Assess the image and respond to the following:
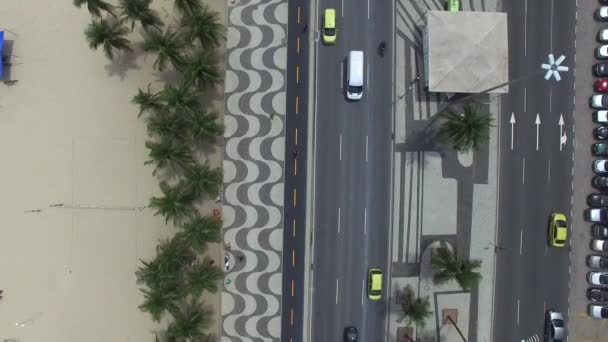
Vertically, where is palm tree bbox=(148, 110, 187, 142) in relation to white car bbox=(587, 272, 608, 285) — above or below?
above

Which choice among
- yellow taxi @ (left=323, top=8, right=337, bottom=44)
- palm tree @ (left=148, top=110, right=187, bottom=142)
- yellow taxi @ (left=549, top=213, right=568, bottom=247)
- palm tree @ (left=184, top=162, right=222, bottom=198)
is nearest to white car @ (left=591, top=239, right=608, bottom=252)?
yellow taxi @ (left=549, top=213, right=568, bottom=247)

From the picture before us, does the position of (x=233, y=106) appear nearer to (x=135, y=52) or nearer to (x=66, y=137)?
(x=135, y=52)

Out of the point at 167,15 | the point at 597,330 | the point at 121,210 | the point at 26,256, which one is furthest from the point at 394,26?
the point at 26,256

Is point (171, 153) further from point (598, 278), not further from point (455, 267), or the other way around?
point (598, 278)

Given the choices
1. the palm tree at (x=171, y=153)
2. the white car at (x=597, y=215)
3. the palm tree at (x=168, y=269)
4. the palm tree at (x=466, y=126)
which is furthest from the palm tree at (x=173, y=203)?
the white car at (x=597, y=215)

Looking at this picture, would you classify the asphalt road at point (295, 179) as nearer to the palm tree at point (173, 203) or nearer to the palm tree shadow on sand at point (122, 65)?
the palm tree at point (173, 203)

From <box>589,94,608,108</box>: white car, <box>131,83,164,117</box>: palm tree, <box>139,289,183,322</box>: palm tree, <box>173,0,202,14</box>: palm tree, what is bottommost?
<box>139,289,183,322</box>: palm tree

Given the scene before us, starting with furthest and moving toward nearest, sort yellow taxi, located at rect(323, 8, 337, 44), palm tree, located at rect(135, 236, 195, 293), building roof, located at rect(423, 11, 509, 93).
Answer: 1. yellow taxi, located at rect(323, 8, 337, 44)
2. building roof, located at rect(423, 11, 509, 93)
3. palm tree, located at rect(135, 236, 195, 293)

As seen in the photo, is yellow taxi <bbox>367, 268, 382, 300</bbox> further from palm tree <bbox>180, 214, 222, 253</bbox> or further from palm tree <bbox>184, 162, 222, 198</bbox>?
palm tree <bbox>184, 162, 222, 198</bbox>
